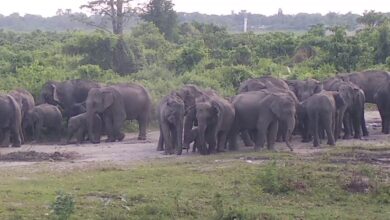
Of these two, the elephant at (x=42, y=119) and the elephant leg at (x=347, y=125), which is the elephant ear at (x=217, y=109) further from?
the elephant at (x=42, y=119)

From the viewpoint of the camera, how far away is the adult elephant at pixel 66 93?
22062 millimetres

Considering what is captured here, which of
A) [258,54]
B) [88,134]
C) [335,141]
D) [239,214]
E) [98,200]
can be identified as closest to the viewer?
[239,214]

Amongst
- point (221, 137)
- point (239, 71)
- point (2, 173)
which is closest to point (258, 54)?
point (239, 71)

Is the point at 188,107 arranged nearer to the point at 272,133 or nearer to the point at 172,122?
the point at 172,122

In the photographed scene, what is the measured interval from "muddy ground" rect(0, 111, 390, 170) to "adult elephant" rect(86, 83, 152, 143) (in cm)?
47

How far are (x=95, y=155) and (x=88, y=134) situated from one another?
300 cm

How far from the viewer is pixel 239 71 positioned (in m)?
27.9

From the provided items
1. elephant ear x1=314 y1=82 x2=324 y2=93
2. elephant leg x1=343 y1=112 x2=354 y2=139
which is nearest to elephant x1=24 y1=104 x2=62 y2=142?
elephant ear x1=314 y1=82 x2=324 y2=93

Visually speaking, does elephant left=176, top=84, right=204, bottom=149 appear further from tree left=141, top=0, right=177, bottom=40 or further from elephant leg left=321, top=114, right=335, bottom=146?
tree left=141, top=0, right=177, bottom=40

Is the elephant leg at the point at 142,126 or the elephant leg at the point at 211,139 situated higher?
the elephant leg at the point at 211,139

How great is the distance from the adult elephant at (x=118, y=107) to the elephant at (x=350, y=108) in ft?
15.0

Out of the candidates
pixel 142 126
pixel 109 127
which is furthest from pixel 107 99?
pixel 142 126

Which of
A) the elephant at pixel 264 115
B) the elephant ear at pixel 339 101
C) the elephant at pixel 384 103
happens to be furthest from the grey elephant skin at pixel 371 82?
the elephant at pixel 264 115

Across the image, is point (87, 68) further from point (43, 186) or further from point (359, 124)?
point (43, 186)
